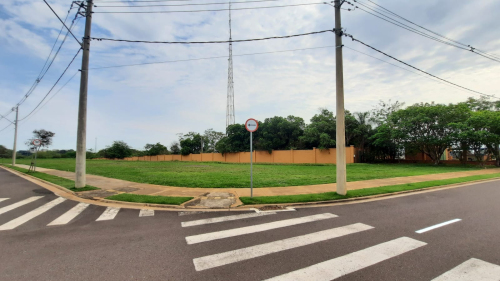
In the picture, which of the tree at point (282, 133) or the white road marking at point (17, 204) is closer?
the white road marking at point (17, 204)

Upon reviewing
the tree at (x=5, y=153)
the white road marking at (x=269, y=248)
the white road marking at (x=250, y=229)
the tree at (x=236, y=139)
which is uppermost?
the tree at (x=236, y=139)

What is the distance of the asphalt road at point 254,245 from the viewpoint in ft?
10.8

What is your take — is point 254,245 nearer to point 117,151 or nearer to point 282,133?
point 282,133

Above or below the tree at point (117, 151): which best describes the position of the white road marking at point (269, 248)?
below

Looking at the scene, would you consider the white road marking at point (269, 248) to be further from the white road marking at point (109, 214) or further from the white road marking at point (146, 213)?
the white road marking at point (109, 214)

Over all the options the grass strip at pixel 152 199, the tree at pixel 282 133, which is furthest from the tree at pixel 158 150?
the grass strip at pixel 152 199

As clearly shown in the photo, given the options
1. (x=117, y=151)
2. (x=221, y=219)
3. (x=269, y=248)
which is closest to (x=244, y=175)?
(x=221, y=219)

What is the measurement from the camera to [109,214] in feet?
21.5

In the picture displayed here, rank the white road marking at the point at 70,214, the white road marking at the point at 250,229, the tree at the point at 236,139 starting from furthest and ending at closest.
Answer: the tree at the point at 236,139 < the white road marking at the point at 70,214 < the white road marking at the point at 250,229

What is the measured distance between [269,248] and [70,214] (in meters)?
5.92

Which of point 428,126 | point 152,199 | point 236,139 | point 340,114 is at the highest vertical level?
point 428,126

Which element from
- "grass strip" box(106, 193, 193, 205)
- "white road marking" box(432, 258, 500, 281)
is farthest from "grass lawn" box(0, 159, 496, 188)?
"white road marking" box(432, 258, 500, 281)

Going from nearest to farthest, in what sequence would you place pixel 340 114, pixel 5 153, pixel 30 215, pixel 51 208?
pixel 30 215 < pixel 51 208 < pixel 340 114 < pixel 5 153

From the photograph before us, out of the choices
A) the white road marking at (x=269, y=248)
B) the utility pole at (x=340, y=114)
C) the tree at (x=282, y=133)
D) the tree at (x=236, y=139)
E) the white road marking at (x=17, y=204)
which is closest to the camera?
the white road marking at (x=269, y=248)
